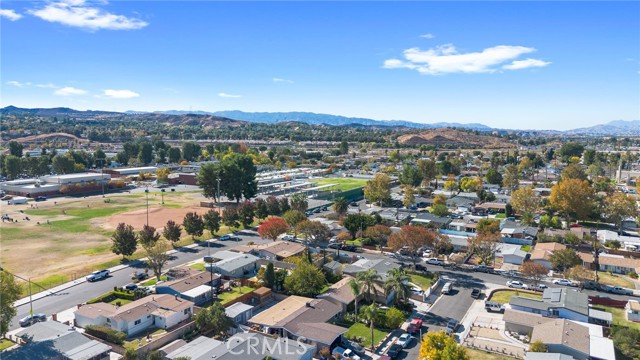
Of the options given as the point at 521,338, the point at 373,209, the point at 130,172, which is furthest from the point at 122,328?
the point at 130,172

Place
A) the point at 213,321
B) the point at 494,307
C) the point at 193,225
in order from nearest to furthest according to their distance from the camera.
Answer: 1. the point at 213,321
2. the point at 494,307
3. the point at 193,225

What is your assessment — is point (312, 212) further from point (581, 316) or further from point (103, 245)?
point (581, 316)

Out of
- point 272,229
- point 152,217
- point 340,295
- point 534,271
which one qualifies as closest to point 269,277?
point 340,295

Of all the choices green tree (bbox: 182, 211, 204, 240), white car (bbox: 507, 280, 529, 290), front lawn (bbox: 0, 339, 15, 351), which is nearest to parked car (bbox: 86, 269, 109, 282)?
front lawn (bbox: 0, 339, 15, 351)

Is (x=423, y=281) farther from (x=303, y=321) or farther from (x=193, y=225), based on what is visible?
(x=193, y=225)

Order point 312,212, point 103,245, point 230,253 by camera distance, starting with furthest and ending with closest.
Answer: point 312,212 < point 103,245 < point 230,253

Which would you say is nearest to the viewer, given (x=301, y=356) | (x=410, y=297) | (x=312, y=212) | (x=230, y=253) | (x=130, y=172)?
(x=301, y=356)

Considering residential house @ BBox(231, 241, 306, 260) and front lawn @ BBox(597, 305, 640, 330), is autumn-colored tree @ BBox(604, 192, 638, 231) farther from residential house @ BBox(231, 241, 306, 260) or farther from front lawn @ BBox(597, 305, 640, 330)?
residential house @ BBox(231, 241, 306, 260)

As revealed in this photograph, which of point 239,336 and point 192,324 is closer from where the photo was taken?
point 239,336
